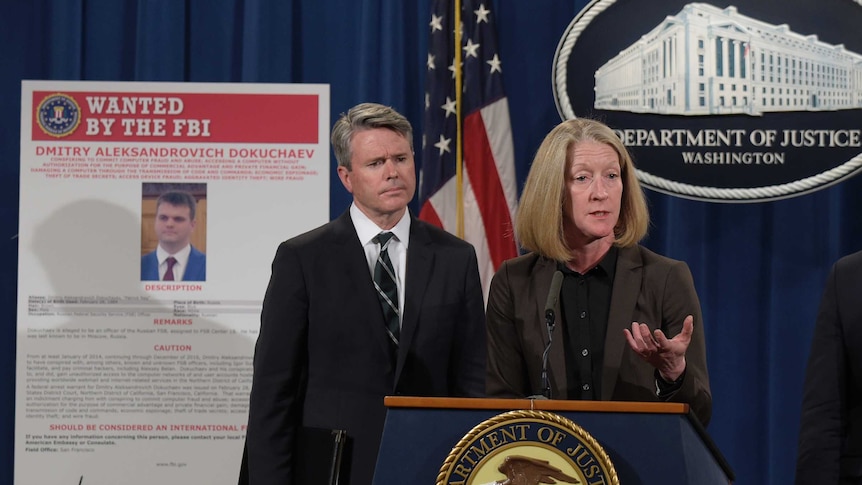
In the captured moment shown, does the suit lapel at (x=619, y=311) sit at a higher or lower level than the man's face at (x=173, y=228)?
lower

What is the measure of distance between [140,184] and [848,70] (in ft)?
9.84

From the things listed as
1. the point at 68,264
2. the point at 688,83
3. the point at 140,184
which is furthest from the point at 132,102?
the point at 688,83

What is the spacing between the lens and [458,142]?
4355mm

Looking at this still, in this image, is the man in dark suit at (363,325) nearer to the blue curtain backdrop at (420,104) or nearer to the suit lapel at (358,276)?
the suit lapel at (358,276)

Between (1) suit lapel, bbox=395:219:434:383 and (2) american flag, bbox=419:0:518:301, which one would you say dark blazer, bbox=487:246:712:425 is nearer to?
(1) suit lapel, bbox=395:219:434:383

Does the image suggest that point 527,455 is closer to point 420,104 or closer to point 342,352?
point 342,352

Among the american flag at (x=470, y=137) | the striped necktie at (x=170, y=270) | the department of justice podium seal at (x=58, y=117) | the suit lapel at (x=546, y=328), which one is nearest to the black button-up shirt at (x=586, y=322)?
the suit lapel at (x=546, y=328)

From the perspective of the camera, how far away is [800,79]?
14.4 feet

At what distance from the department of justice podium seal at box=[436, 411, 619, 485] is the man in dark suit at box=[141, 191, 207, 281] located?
2.65 metres

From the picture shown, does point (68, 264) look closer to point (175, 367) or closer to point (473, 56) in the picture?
point (175, 367)

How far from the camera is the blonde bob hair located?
2.42 metres

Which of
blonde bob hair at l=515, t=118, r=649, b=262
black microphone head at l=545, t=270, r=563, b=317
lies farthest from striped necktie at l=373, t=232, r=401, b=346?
black microphone head at l=545, t=270, r=563, b=317

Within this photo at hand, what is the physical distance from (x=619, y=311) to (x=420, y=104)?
246 centimetres

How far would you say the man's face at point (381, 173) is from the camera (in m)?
2.63
